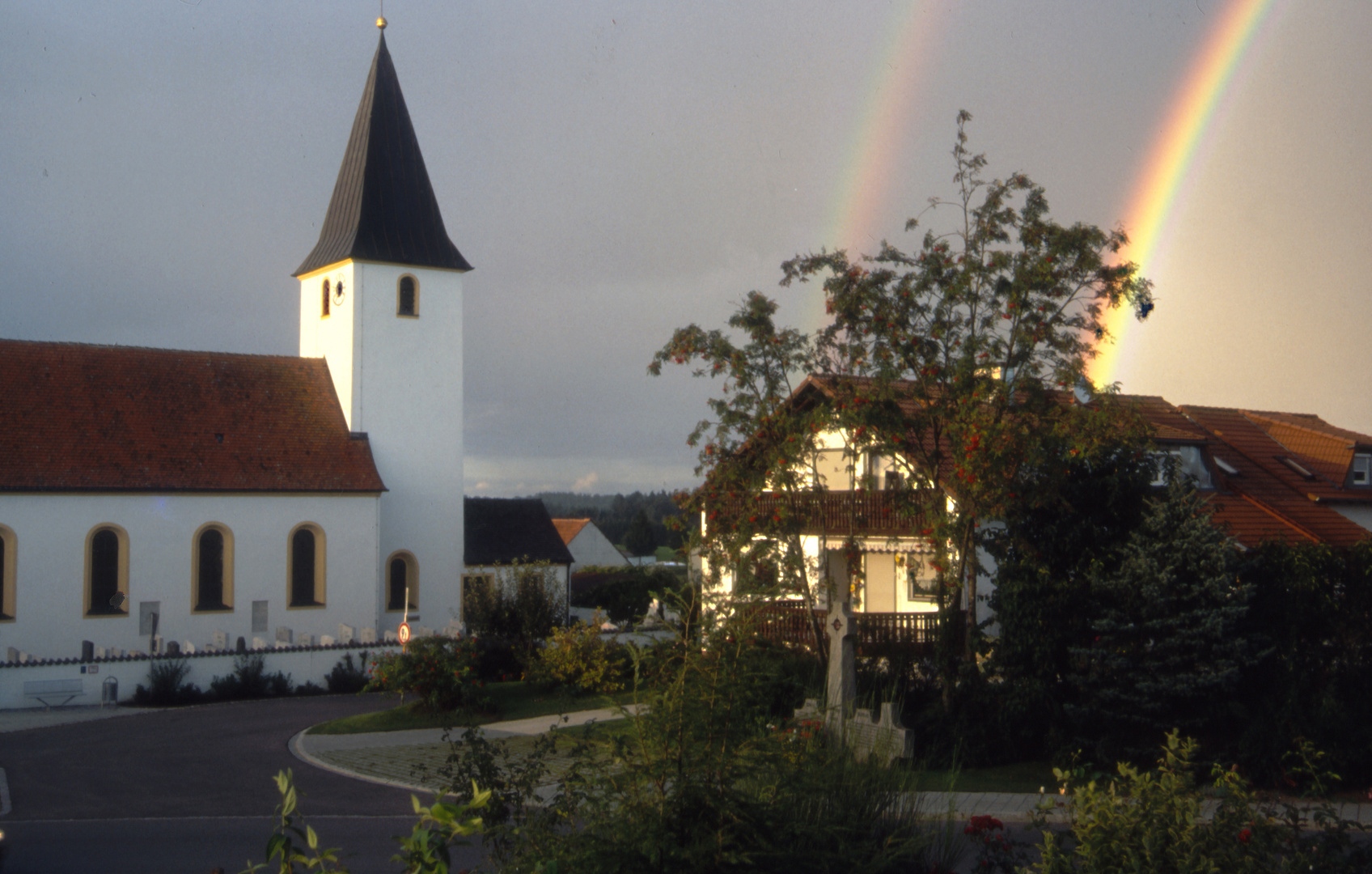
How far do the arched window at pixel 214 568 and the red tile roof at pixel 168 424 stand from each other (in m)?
1.33

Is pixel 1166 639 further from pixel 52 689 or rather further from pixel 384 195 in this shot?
pixel 384 195

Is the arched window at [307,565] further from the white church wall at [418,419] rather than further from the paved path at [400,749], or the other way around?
the paved path at [400,749]

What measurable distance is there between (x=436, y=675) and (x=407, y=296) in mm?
20109

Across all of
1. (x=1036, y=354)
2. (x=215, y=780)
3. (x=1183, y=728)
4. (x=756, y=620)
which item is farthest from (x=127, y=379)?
(x=756, y=620)

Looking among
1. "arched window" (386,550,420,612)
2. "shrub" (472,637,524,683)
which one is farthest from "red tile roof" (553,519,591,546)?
"shrub" (472,637,524,683)

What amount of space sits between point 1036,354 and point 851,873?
11777 millimetres

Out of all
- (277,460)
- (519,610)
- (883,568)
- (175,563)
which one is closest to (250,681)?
(175,563)

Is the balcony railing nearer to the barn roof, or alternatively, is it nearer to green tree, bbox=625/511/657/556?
the barn roof

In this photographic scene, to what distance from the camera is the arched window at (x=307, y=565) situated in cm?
3372

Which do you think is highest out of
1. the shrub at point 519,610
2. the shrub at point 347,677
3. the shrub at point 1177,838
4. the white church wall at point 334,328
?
the white church wall at point 334,328

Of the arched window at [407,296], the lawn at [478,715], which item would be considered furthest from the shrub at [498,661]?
the arched window at [407,296]

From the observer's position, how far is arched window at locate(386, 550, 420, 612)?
120ft

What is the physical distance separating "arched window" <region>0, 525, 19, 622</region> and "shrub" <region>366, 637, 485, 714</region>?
1434cm

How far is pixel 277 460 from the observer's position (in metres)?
34.0
